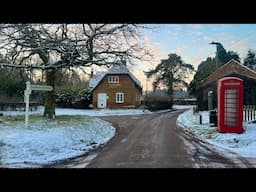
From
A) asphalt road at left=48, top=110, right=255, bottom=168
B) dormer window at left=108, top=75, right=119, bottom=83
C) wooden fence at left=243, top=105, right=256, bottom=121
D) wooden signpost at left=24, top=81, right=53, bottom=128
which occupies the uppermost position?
dormer window at left=108, top=75, right=119, bottom=83

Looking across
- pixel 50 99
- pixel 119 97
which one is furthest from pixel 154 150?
pixel 50 99

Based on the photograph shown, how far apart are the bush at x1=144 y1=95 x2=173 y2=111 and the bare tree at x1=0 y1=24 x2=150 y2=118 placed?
0.54 m

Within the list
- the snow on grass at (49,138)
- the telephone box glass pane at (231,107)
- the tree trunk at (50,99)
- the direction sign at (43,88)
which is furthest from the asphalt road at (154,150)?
the telephone box glass pane at (231,107)

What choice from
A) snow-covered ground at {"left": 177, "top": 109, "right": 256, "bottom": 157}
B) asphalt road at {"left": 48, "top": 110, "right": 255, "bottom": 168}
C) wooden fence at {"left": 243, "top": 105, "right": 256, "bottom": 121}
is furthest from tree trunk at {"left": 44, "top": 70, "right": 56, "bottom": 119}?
wooden fence at {"left": 243, "top": 105, "right": 256, "bottom": 121}

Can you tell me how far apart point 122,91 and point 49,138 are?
3.55 ft

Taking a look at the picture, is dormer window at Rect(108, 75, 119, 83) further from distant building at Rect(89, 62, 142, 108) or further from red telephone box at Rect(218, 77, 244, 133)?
red telephone box at Rect(218, 77, 244, 133)

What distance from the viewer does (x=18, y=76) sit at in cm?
406

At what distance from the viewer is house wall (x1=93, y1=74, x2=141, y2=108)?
4043 mm

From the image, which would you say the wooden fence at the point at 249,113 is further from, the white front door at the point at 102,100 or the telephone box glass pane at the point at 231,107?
the white front door at the point at 102,100

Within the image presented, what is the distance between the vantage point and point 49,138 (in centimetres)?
397

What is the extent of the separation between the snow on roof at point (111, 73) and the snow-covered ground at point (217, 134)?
0.87 metres
